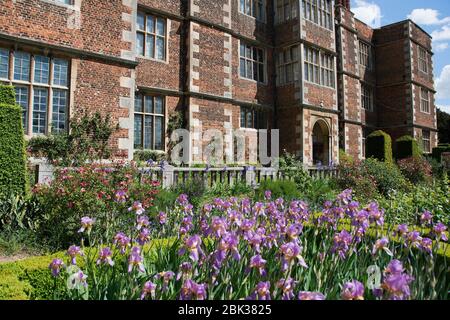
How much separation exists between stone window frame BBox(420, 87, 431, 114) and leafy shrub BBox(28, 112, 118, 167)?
2520 cm

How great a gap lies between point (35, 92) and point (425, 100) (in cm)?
2810

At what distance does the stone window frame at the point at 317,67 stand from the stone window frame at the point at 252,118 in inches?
108

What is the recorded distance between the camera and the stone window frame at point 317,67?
17578 millimetres

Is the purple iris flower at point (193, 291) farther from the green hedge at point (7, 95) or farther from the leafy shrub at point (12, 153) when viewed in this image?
the green hedge at point (7, 95)

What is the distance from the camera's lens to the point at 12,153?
7.04 metres

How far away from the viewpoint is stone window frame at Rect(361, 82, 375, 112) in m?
25.5

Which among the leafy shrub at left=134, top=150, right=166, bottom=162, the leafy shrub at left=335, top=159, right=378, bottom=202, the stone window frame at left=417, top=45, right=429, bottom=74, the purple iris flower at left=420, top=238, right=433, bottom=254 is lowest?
the purple iris flower at left=420, top=238, right=433, bottom=254

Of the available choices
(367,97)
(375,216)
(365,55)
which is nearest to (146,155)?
(375,216)

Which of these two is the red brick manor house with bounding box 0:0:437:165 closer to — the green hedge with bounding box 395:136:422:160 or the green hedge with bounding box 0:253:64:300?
the green hedge with bounding box 395:136:422:160

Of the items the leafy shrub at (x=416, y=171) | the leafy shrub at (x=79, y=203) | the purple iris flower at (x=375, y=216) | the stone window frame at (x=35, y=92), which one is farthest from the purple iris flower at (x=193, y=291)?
the leafy shrub at (x=416, y=171)

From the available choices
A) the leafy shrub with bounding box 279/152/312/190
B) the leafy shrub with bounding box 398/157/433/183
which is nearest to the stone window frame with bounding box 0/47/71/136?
the leafy shrub with bounding box 279/152/312/190

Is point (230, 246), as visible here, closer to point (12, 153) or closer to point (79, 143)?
point (12, 153)

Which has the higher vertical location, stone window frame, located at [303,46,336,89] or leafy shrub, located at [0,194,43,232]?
stone window frame, located at [303,46,336,89]
